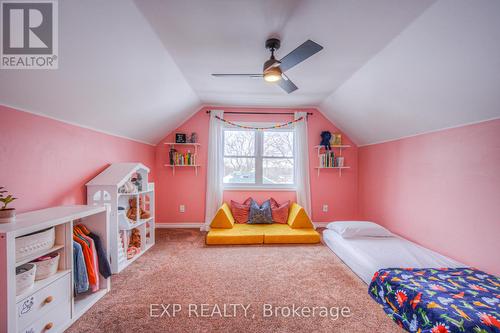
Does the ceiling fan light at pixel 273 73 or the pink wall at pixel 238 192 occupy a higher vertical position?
the ceiling fan light at pixel 273 73

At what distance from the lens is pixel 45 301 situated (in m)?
1.41

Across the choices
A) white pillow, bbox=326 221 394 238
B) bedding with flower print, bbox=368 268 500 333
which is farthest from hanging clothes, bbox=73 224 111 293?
white pillow, bbox=326 221 394 238

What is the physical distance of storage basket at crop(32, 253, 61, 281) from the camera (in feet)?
4.74

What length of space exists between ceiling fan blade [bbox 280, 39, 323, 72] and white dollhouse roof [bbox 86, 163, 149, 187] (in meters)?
2.19

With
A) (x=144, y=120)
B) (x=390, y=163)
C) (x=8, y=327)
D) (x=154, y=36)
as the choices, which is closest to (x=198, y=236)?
(x=144, y=120)

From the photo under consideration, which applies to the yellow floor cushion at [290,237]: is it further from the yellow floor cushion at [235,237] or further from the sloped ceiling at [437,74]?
the sloped ceiling at [437,74]

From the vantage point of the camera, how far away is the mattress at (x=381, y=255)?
2.19 meters

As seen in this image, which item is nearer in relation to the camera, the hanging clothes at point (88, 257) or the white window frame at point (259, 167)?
the hanging clothes at point (88, 257)

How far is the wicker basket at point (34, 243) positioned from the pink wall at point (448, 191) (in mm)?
3830

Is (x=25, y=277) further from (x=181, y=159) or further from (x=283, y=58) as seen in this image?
(x=181, y=159)

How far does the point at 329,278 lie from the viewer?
2.30 m

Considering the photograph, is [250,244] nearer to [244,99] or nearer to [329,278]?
[329,278]

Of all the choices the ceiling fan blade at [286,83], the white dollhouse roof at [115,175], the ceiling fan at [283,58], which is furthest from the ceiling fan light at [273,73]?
the white dollhouse roof at [115,175]

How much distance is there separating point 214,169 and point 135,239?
1741mm
